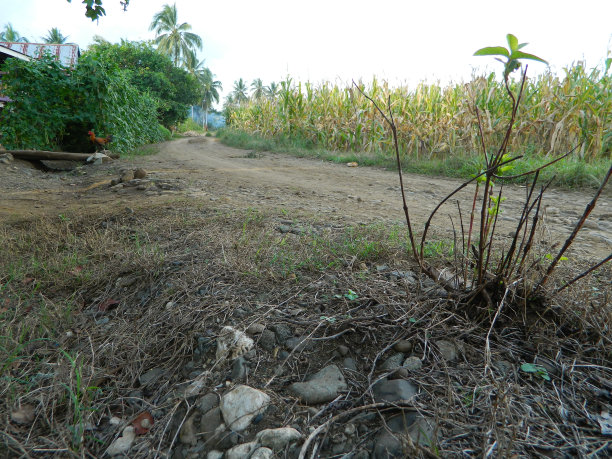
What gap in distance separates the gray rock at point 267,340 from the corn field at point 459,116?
362 cm

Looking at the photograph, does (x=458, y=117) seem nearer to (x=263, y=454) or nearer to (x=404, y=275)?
(x=404, y=275)

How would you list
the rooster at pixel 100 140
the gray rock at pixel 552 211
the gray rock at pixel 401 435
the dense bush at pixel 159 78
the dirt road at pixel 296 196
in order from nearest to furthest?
the gray rock at pixel 401 435, the dirt road at pixel 296 196, the gray rock at pixel 552 211, the rooster at pixel 100 140, the dense bush at pixel 159 78

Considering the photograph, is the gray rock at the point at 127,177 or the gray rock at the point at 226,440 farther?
the gray rock at the point at 127,177

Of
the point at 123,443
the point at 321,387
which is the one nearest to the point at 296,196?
the point at 321,387

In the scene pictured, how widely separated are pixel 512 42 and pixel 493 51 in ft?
0.16

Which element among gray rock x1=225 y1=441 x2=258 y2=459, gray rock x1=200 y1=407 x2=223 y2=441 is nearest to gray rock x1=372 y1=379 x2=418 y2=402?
gray rock x1=225 y1=441 x2=258 y2=459

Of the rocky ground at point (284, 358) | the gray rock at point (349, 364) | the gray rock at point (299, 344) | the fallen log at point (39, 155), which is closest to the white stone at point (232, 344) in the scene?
the rocky ground at point (284, 358)

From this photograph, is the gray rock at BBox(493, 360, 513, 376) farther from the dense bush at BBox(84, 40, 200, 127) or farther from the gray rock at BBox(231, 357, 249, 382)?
the dense bush at BBox(84, 40, 200, 127)

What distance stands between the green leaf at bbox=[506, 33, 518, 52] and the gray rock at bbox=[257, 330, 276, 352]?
4.05ft

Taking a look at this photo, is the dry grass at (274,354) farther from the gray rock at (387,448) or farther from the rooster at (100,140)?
the rooster at (100,140)

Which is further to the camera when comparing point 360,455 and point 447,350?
point 447,350

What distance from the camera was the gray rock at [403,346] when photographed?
1269 millimetres

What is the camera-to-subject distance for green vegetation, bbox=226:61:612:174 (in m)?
6.21

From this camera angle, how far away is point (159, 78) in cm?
2069
